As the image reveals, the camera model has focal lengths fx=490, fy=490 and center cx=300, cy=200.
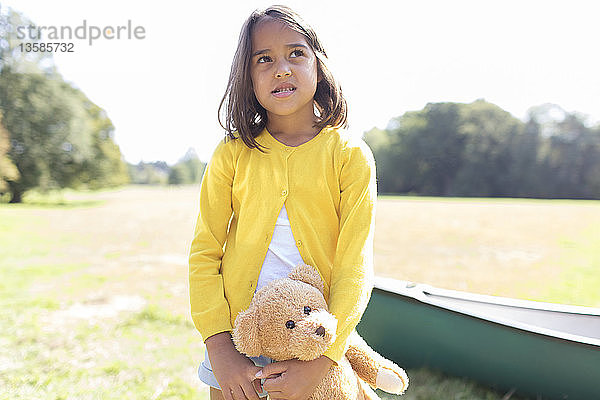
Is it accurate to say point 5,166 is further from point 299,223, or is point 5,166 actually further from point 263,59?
point 299,223

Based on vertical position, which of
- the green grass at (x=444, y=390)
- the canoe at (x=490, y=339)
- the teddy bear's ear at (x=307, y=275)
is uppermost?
the teddy bear's ear at (x=307, y=275)

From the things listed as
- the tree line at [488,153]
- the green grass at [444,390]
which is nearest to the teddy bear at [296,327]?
the green grass at [444,390]

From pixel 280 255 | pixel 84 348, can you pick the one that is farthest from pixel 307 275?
pixel 84 348

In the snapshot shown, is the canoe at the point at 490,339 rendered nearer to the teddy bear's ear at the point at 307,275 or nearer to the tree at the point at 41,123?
the teddy bear's ear at the point at 307,275

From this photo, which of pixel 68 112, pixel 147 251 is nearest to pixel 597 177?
pixel 147 251

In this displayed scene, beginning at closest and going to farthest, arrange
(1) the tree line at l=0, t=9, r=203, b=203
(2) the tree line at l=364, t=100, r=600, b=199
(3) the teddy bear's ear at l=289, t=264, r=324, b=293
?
(3) the teddy bear's ear at l=289, t=264, r=324, b=293 < (1) the tree line at l=0, t=9, r=203, b=203 < (2) the tree line at l=364, t=100, r=600, b=199

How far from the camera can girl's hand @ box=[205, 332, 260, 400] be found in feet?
4.15

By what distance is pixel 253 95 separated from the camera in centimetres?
151

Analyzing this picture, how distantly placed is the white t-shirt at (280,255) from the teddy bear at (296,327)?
0.07 metres

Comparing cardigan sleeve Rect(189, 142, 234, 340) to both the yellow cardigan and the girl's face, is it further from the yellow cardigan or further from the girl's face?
the girl's face

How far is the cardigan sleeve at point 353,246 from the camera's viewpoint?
1260 mm

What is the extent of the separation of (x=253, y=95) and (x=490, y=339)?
6.07 feet

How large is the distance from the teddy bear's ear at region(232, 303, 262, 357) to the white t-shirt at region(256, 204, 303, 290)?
142mm

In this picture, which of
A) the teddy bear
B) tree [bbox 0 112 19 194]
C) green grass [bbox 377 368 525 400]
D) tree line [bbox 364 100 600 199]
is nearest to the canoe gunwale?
green grass [bbox 377 368 525 400]
